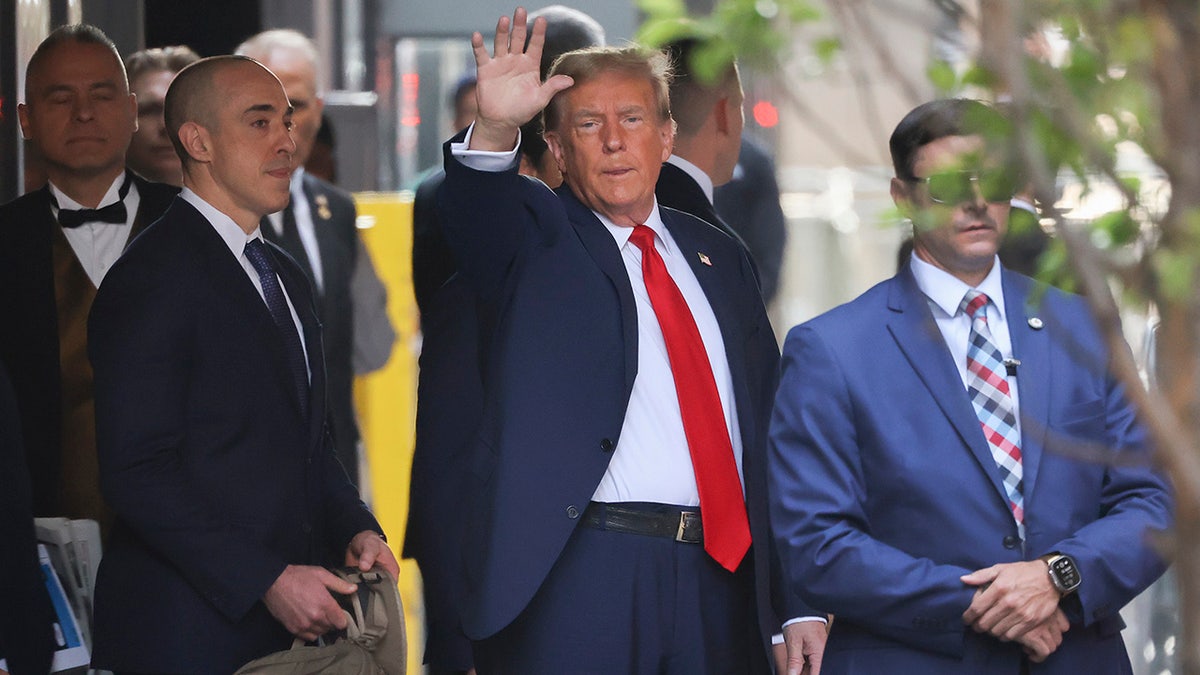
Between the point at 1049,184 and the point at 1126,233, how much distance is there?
7.9 inches

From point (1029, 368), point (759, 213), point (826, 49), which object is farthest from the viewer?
point (759, 213)

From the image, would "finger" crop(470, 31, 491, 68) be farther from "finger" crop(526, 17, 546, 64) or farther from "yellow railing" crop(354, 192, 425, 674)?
"yellow railing" crop(354, 192, 425, 674)

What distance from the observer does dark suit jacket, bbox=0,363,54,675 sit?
350cm

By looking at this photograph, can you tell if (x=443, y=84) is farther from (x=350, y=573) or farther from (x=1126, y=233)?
(x=1126, y=233)

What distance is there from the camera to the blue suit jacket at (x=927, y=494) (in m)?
3.36

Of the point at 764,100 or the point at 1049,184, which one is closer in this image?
the point at 1049,184

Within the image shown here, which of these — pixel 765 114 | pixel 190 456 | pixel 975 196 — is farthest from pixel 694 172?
pixel 765 114

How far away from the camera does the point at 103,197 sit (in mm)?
4789

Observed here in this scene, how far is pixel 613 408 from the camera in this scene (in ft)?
11.7

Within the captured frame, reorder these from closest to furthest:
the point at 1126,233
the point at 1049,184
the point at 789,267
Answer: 1. the point at 1049,184
2. the point at 1126,233
3. the point at 789,267

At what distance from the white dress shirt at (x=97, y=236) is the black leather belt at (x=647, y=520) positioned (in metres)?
1.74

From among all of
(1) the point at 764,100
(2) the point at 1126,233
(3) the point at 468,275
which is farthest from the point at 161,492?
(1) the point at 764,100

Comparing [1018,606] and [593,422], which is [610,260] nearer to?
[593,422]

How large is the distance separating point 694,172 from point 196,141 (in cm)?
139
